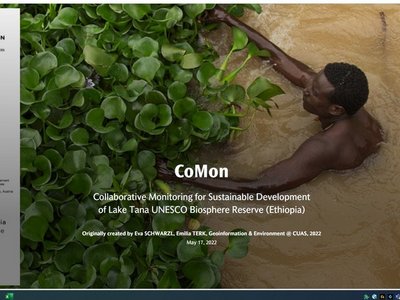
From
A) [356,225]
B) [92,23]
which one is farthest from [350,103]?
[92,23]

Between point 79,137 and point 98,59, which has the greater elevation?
point 98,59

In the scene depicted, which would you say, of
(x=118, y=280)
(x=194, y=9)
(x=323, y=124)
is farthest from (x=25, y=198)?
(x=323, y=124)

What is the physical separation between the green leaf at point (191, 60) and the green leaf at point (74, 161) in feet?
0.89

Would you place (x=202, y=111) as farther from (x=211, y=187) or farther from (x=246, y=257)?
(x=246, y=257)

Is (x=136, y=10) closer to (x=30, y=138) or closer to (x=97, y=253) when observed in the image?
(x=30, y=138)

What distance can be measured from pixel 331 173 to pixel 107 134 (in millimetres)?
463

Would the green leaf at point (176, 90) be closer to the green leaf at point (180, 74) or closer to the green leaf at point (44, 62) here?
the green leaf at point (180, 74)

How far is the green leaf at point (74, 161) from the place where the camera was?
1639mm

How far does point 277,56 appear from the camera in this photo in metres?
1.70

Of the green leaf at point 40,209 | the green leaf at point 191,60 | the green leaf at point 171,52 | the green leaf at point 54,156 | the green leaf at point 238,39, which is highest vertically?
the green leaf at point 238,39

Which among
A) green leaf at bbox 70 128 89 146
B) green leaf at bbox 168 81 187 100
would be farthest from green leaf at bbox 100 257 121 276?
green leaf at bbox 168 81 187 100

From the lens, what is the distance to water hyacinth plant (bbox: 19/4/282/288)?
163 centimetres
